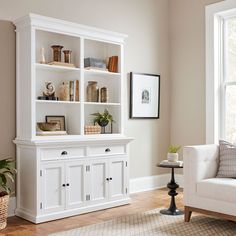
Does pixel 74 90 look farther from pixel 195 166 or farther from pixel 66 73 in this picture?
pixel 195 166

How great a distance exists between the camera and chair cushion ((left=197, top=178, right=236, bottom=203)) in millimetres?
3550

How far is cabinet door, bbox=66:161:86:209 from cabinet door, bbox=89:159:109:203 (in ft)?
0.42

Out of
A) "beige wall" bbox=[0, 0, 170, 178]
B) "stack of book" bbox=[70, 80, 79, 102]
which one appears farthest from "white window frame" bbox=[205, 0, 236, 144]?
"stack of book" bbox=[70, 80, 79, 102]

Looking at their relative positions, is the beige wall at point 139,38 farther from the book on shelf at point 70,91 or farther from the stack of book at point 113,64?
the book on shelf at point 70,91

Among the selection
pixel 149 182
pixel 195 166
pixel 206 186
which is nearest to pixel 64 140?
pixel 195 166

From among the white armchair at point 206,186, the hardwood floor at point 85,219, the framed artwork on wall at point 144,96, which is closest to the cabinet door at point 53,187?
the hardwood floor at point 85,219

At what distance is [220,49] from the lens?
544cm

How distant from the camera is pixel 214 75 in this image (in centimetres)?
540

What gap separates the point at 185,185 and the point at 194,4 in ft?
9.84

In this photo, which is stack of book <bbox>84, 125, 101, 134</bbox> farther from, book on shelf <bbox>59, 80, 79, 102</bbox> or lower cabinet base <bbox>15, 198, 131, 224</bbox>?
lower cabinet base <bbox>15, 198, 131, 224</bbox>

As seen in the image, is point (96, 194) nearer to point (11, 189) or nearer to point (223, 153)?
point (11, 189)

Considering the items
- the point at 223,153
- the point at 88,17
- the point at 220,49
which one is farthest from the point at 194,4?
the point at 223,153

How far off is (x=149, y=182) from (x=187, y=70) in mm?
1811

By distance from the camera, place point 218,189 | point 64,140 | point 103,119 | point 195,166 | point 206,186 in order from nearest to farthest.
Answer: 1. point 218,189
2. point 206,186
3. point 195,166
4. point 64,140
5. point 103,119
